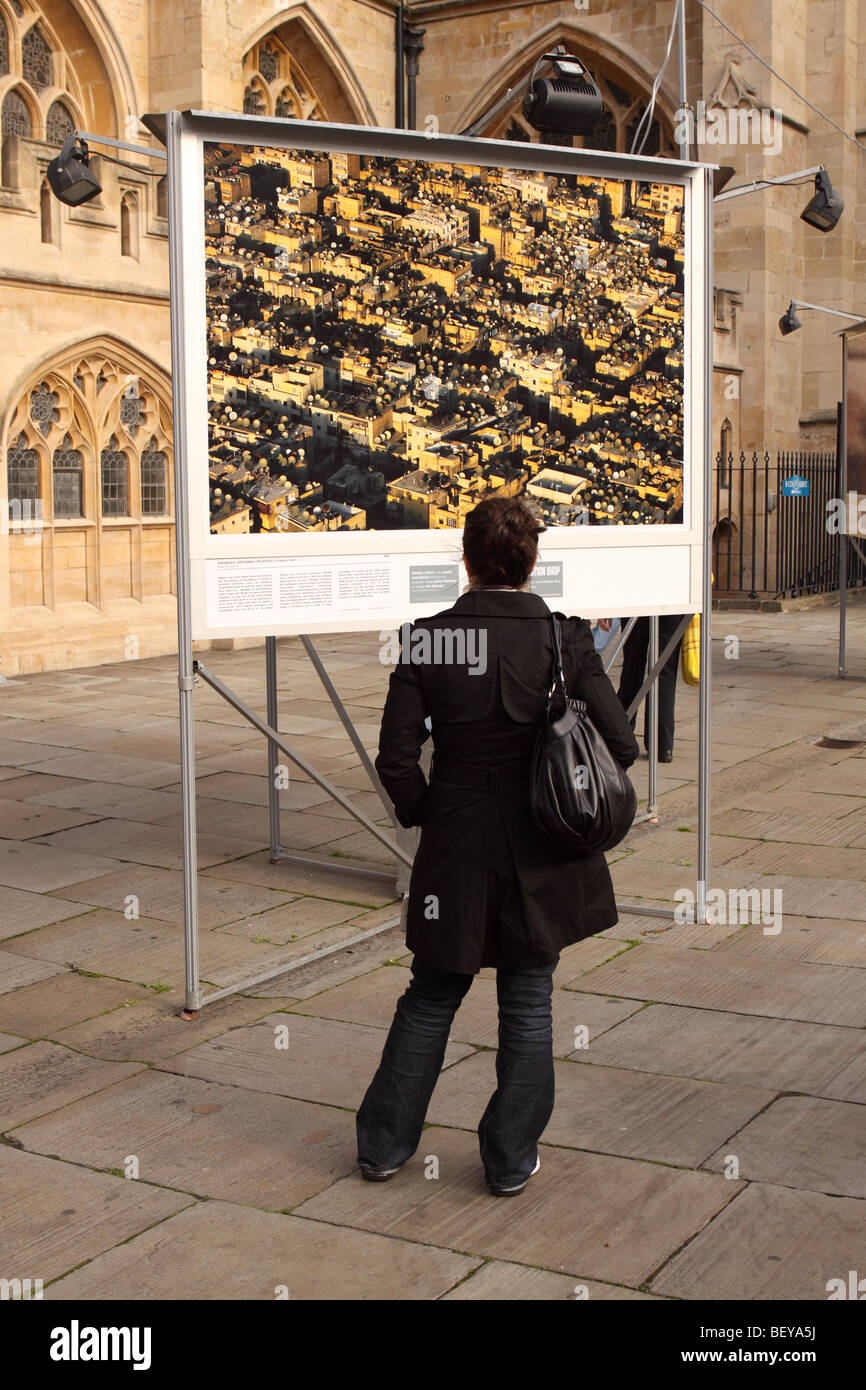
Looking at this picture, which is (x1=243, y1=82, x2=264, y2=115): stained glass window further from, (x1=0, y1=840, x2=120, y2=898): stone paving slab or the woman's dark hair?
the woman's dark hair

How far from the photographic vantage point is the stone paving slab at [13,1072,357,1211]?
12.3 feet

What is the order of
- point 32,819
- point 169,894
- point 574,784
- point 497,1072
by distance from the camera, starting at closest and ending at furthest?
point 574,784 < point 497,1072 < point 169,894 < point 32,819

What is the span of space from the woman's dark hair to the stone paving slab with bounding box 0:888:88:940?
302 cm

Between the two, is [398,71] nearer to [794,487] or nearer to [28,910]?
[794,487]

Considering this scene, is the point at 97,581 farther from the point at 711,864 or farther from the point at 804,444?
the point at 804,444

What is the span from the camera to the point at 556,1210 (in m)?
3.56

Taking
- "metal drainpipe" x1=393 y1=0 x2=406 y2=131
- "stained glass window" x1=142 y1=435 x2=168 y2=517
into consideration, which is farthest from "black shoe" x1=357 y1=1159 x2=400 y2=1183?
"metal drainpipe" x1=393 y1=0 x2=406 y2=131

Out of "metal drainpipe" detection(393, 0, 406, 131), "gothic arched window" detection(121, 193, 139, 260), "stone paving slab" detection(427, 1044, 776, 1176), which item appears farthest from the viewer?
"metal drainpipe" detection(393, 0, 406, 131)

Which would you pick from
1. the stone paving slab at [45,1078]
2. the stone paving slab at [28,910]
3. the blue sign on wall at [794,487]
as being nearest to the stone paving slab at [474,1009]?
the stone paving slab at [45,1078]

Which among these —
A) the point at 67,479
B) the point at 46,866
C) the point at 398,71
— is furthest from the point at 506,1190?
the point at 398,71

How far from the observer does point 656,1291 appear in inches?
125

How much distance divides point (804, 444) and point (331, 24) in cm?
829

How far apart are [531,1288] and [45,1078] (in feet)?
6.11

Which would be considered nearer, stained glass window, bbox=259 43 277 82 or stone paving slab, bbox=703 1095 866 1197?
stone paving slab, bbox=703 1095 866 1197
